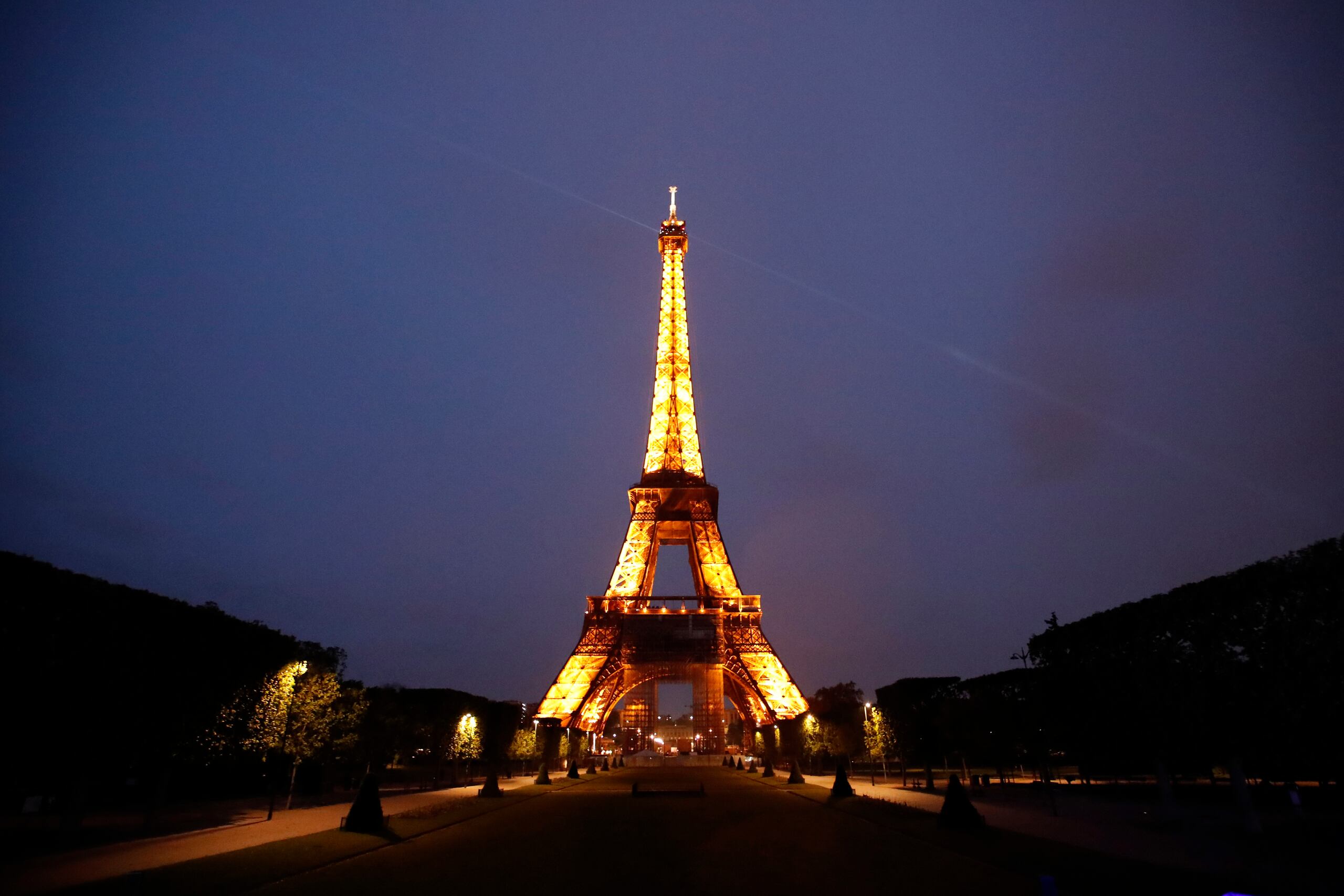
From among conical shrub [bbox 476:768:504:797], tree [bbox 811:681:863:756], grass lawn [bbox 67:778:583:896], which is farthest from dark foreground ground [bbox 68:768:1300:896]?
tree [bbox 811:681:863:756]

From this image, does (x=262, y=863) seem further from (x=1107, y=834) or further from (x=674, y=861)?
(x=1107, y=834)

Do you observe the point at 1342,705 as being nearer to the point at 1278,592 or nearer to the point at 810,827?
Result: the point at 1278,592

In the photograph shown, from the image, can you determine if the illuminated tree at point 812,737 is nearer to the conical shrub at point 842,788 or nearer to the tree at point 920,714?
the tree at point 920,714

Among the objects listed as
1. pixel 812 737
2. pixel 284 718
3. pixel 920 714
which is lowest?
pixel 284 718

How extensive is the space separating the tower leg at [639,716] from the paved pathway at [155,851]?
74.2m

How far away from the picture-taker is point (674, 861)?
1293 cm

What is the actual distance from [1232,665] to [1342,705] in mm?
3118

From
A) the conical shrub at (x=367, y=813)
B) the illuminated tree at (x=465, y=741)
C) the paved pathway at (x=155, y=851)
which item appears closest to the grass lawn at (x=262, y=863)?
the conical shrub at (x=367, y=813)

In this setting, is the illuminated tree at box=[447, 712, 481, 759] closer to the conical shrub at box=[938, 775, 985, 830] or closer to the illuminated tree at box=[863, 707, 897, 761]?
the illuminated tree at box=[863, 707, 897, 761]

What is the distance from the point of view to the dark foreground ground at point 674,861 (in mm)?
10594

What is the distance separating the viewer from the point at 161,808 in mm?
22734

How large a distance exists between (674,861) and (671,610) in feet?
144

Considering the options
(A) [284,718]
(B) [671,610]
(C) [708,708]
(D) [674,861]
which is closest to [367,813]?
(D) [674,861]

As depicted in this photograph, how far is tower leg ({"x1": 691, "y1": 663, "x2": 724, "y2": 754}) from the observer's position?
258 feet
